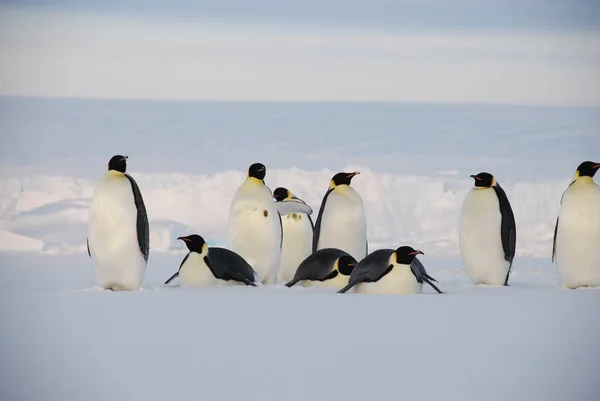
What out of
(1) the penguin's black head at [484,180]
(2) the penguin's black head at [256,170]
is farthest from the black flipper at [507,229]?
(2) the penguin's black head at [256,170]

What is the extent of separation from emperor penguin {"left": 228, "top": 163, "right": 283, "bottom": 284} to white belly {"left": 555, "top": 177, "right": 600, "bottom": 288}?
1.90 metres

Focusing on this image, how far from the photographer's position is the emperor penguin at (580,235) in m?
7.21

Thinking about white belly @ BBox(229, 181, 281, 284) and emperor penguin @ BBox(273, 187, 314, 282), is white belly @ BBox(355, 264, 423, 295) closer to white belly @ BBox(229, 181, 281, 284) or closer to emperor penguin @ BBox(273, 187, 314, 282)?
white belly @ BBox(229, 181, 281, 284)

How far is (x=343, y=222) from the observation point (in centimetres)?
797

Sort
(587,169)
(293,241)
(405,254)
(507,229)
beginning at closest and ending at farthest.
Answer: (405,254), (587,169), (507,229), (293,241)

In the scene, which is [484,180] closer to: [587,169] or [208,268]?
[587,169]

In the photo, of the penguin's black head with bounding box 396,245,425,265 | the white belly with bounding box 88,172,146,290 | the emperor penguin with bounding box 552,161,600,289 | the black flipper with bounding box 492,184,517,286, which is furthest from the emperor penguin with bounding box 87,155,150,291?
the emperor penguin with bounding box 552,161,600,289

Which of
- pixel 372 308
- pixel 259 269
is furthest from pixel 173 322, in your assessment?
pixel 259 269

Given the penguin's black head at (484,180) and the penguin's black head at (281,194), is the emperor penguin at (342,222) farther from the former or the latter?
the penguin's black head at (484,180)

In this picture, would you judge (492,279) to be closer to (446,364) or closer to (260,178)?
(260,178)

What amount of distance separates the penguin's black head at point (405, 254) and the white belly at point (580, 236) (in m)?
1.36

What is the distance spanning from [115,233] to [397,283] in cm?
168

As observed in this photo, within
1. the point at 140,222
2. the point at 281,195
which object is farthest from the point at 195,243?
the point at 281,195

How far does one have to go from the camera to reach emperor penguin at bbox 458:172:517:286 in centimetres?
756
